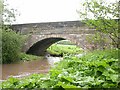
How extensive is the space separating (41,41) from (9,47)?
5.04 metres

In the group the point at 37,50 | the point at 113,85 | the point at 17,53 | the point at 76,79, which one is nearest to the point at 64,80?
the point at 76,79

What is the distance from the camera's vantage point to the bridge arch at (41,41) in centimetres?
1586

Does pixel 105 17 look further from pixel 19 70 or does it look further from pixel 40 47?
pixel 40 47

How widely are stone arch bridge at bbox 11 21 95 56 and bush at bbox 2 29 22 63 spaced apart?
10.5 ft

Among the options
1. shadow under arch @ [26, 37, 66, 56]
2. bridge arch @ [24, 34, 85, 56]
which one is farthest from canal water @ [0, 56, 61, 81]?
shadow under arch @ [26, 37, 66, 56]

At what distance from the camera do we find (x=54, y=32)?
Result: 652 inches

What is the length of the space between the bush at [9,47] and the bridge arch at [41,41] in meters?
3.39

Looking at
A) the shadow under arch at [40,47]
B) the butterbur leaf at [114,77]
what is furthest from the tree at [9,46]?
the butterbur leaf at [114,77]

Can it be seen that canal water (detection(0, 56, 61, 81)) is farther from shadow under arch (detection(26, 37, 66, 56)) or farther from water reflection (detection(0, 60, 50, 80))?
shadow under arch (detection(26, 37, 66, 56))

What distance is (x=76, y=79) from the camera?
2.86 m

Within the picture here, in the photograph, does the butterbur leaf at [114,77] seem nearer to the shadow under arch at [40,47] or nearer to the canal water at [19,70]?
the canal water at [19,70]

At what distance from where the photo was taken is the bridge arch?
15.9 m

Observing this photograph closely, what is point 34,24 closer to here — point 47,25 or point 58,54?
point 47,25

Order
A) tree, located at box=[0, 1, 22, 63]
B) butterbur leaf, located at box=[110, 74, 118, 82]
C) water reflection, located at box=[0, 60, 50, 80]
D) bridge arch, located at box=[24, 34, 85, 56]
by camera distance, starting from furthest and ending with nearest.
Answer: bridge arch, located at box=[24, 34, 85, 56]
tree, located at box=[0, 1, 22, 63]
water reflection, located at box=[0, 60, 50, 80]
butterbur leaf, located at box=[110, 74, 118, 82]
